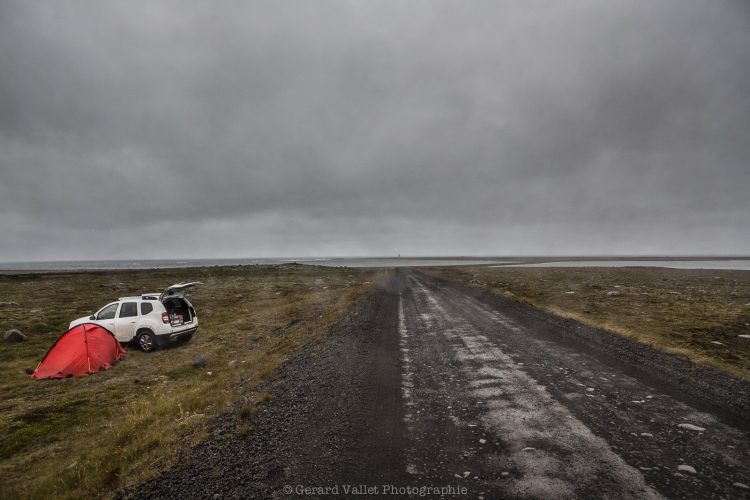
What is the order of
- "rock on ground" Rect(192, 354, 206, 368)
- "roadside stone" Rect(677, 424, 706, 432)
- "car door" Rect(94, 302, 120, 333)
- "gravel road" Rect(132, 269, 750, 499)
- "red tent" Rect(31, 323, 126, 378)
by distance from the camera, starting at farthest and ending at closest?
"car door" Rect(94, 302, 120, 333) → "rock on ground" Rect(192, 354, 206, 368) → "red tent" Rect(31, 323, 126, 378) → "roadside stone" Rect(677, 424, 706, 432) → "gravel road" Rect(132, 269, 750, 499)

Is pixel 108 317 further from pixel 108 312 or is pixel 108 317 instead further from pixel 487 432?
pixel 487 432

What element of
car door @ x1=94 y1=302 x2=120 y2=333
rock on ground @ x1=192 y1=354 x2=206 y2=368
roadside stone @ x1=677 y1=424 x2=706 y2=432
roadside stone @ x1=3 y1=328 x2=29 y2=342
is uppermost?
car door @ x1=94 y1=302 x2=120 y2=333

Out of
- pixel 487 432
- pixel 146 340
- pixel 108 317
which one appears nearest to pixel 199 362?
pixel 146 340

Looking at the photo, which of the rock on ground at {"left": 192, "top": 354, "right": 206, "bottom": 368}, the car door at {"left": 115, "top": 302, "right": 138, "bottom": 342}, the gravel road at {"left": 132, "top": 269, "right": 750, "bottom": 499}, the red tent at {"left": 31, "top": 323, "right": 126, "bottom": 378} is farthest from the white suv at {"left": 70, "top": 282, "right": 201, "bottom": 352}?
the gravel road at {"left": 132, "top": 269, "right": 750, "bottom": 499}

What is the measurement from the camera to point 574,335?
12.4m

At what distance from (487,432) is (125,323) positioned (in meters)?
16.2

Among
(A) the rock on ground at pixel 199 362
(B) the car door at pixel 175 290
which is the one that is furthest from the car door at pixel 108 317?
(A) the rock on ground at pixel 199 362

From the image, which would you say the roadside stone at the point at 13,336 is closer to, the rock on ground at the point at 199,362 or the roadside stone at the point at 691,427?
the rock on ground at the point at 199,362

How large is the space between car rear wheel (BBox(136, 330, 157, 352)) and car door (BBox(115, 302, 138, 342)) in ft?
1.26

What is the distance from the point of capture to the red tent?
12.1 m

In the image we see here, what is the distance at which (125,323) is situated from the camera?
14695mm

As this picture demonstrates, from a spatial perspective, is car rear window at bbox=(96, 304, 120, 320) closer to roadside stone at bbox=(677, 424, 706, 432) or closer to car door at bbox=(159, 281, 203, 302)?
car door at bbox=(159, 281, 203, 302)

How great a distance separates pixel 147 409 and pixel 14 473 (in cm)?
245

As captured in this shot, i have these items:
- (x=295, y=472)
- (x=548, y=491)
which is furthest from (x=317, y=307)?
(x=548, y=491)
